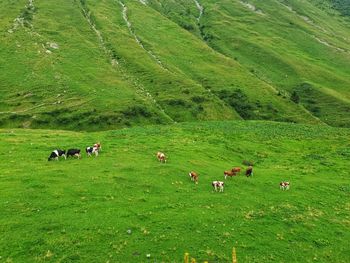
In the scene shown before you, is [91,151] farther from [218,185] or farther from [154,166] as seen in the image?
[218,185]

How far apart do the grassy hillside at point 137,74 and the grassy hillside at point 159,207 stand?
53.2m

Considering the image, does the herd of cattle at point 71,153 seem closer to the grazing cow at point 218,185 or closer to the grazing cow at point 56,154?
the grazing cow at point 56,154

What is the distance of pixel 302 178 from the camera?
1757 inches

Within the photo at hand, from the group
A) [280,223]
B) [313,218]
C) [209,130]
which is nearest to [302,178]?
[313,218]

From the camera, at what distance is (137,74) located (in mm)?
130500

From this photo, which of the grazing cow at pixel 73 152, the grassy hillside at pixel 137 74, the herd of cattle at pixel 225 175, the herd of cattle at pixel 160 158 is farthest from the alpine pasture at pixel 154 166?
the grazing cow at pixel 73 152

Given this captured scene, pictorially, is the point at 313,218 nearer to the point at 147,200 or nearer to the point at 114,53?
the point at 147,200

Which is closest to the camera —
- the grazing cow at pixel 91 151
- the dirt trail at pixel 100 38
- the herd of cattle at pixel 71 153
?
the herd of cattle at pixel 71 153

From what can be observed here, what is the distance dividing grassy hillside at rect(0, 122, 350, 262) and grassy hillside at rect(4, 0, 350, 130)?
5315 cm

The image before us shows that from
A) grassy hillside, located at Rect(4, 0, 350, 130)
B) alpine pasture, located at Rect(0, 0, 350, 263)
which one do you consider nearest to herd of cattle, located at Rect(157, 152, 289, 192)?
alpine pasture, located at Rect(0, 0, 350, 263)

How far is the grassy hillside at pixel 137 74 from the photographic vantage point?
10269 cm

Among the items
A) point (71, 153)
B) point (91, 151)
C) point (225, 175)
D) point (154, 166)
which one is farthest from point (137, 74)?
point (225, 175)

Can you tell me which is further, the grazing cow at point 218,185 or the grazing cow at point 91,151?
the grazing cow at point 91,151

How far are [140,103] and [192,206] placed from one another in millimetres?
77577
